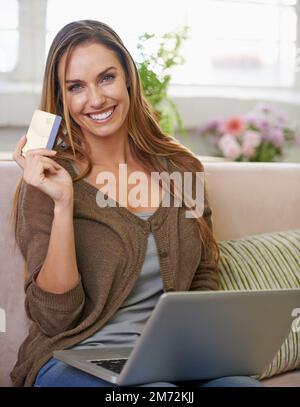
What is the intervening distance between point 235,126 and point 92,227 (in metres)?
1.60

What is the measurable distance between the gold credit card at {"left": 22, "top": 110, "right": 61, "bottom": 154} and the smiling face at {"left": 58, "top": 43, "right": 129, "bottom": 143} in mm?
109

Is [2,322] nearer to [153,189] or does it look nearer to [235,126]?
[153,189]

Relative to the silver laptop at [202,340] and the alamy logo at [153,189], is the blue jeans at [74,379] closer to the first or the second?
the silver laptop at [202,340]

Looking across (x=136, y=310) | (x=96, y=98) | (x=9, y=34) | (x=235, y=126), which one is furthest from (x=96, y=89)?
(x=235, y=126)

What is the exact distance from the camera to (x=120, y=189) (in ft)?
5.74

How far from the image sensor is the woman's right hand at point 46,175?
154 cm

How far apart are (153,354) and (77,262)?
384 millimetres

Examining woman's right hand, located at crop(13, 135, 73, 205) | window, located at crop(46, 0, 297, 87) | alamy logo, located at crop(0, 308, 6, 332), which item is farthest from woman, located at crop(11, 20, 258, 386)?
window, located at crop(46, 0, 297, 87)

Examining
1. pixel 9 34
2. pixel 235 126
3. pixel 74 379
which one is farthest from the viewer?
pixel 235 126

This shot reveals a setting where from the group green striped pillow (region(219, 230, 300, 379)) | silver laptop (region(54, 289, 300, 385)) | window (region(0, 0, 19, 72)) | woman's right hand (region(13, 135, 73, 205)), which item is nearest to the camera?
silver laptop (region(54, 289, 300, 385))

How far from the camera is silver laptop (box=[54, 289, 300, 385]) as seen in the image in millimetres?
1268

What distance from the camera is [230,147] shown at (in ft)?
10.1

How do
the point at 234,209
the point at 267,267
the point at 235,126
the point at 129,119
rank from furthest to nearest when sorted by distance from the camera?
the point at 235,126 → the point at 234,209 → the point at 267,267 → the point at 129,119

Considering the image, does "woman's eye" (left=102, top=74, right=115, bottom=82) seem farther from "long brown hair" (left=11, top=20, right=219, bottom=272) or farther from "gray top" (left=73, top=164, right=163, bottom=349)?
"gray top" (left=73, top=164, right=163, bottom=349)
